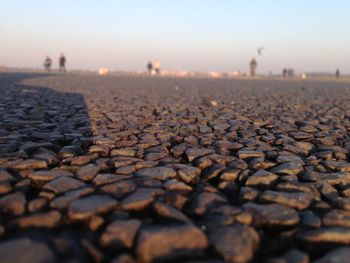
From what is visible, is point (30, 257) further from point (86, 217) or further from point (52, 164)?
point (52, 164)

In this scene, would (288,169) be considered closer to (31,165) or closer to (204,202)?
(204,202)

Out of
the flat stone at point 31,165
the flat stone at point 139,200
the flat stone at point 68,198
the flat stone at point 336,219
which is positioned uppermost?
the flat stone at point 31,165

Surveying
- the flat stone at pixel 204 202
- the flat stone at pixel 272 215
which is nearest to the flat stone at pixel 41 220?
the flat stone at pixel 204 202

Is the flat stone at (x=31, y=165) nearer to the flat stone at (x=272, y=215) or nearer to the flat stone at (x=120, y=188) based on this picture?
the flat stone at (x=120, y=188)

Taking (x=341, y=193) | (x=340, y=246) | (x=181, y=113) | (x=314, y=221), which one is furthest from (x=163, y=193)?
(x=181, y=113)

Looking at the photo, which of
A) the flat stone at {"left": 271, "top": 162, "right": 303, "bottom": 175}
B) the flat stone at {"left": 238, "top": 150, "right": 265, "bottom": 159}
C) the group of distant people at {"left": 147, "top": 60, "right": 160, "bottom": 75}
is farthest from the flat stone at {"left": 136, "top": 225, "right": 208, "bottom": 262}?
the group of distant people at {"left": 147, "top": 60, "right": 160, "bottom": 75}

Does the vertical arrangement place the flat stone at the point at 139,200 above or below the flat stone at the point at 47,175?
below
